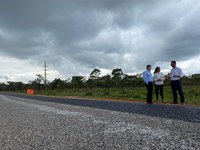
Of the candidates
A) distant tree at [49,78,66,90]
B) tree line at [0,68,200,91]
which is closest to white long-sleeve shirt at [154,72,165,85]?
tree line at [0,68,200,91]

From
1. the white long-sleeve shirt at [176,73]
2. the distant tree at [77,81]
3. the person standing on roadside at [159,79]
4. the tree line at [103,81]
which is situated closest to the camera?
the white long-sleeve shirt at [176,73]

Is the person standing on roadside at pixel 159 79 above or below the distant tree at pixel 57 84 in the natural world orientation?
below

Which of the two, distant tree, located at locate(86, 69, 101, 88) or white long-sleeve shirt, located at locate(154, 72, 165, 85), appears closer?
white long-sleeve shirt, located at locate(154, 72, 165, 85)

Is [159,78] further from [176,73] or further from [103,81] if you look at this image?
[103,81]

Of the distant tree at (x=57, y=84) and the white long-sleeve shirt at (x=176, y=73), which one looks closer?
the white long-sleeve shirt at (x=176, y=73)

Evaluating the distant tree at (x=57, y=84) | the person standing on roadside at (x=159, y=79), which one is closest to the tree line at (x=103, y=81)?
the distant tree at (x=57, y=84)

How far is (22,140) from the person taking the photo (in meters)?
2.97

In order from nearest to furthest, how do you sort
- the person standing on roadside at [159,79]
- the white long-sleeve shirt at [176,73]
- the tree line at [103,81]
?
the white long-sleeve shirt at [176,73]
the person standing on roadside at [159,79]
the tree line at [103,81]

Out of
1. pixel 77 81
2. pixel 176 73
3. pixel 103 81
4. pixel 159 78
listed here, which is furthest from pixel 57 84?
pixel 176 73

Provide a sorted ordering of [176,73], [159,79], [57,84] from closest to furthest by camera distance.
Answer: [176,73] < [159,79] < [57,84]

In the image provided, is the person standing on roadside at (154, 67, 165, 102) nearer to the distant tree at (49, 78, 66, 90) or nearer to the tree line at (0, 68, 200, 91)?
the tree line at (0, 68, 200, 91)

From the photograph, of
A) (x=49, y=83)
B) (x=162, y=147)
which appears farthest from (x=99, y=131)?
(x=49, y=83)

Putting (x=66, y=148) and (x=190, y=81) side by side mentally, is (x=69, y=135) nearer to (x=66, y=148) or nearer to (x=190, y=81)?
(x=66, y=148)

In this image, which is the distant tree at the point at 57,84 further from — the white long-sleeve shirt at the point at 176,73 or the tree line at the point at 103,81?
the white long-sleeve shirt at the point at 176,73
